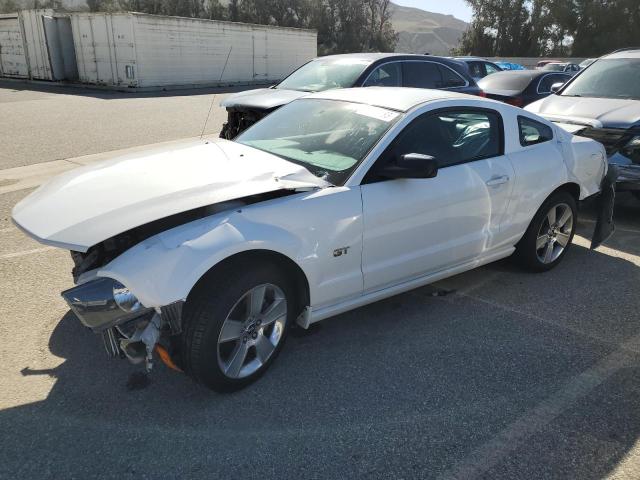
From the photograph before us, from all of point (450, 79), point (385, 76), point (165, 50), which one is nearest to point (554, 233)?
point (385, 76)

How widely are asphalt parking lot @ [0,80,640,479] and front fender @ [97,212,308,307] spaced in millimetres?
755

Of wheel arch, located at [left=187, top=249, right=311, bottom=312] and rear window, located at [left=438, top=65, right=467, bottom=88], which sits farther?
rear window, located at [left=438, top=65, right=467, bottom=88]

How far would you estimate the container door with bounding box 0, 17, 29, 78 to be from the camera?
23.9 m

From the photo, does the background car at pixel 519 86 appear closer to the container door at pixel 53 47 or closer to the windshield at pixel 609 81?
the windshield at pixel 609 81

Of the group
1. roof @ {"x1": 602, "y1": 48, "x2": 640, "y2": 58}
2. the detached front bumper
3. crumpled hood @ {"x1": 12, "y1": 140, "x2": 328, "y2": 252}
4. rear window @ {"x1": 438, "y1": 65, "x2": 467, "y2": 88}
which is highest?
roof @ {"x1": 602, "y1": 48, "x2": 640, "y2": 58}

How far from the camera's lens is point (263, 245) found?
9.30ft

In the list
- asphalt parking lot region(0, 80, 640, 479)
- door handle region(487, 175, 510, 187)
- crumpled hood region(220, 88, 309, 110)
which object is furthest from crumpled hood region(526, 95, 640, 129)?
crumpled hood region(220, 88, 309, 110)

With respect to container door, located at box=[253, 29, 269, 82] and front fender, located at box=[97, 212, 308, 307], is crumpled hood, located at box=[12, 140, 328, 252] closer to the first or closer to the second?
front fender, located at box=[97, 212, 308, 307]

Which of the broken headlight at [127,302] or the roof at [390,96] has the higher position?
the roof at [390,96]

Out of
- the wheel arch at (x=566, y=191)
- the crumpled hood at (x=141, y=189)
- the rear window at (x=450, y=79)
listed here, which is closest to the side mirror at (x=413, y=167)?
the crumpled hood at (x=141, y=189)

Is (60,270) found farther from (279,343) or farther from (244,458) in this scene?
(244,458)

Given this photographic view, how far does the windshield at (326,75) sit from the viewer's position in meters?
7.71

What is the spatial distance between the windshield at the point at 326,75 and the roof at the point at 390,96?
346 centimetres

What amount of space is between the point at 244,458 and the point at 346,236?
4.47ft
